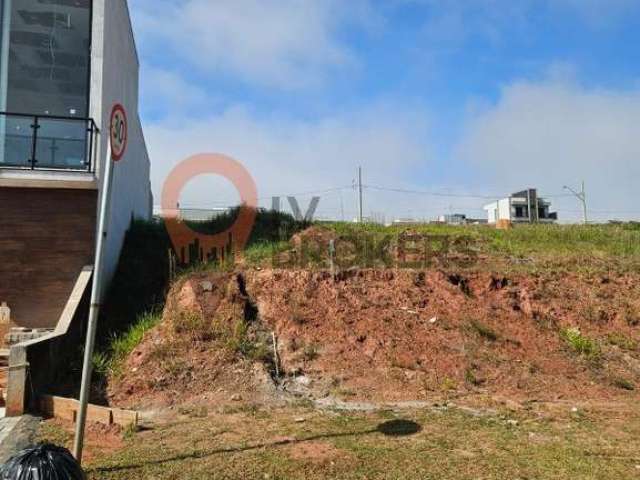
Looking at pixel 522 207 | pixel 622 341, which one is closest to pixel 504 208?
pixel 522 207

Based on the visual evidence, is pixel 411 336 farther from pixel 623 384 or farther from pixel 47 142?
pixel 47 142

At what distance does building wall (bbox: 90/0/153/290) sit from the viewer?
8555 mm

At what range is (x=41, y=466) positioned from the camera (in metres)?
2.30

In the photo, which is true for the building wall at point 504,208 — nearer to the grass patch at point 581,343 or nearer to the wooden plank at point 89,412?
the grass patch at point 581,343

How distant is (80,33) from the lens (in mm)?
9227

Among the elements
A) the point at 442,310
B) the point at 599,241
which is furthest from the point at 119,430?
the point at 599,241

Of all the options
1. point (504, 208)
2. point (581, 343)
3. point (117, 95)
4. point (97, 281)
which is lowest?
point (581, 343)

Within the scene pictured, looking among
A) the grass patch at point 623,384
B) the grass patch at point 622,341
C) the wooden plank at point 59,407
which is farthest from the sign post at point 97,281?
the grass patch at point 622,341

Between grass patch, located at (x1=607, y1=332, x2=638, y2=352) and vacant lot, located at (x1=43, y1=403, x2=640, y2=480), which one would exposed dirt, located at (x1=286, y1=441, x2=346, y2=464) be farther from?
grass patch, located at (x1=607, y1=332, x2=638, y2=352)

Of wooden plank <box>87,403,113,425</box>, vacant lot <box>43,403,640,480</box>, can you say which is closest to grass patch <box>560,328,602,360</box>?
vacant lot <box>43,403,640,480</box>

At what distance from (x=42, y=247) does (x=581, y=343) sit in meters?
9.16

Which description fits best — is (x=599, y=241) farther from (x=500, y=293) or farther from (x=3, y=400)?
(x=3, y=400)

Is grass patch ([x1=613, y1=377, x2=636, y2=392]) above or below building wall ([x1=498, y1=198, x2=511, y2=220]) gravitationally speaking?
below

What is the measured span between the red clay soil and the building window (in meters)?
4.15
